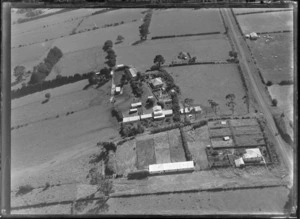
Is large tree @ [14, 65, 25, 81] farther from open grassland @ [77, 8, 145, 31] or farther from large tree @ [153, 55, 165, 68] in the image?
large tree @ [153, 55, 165, 68]

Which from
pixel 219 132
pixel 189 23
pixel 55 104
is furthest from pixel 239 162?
pixel 189 23

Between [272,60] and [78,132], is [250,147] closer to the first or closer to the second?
[272,60]

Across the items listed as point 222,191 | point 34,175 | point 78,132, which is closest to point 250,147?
point 222,191

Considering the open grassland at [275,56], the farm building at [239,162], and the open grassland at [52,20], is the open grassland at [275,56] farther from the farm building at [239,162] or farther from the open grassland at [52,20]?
the open grassland at [52,20]

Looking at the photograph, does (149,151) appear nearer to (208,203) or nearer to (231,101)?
(208,203)

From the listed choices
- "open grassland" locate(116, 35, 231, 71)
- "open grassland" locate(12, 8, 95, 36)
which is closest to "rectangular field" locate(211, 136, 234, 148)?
"open grassland" locate(116, 35, 231, 71)

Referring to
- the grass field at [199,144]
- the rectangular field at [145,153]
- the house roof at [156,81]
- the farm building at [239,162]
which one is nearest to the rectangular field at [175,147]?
the grass field at [199,144]
